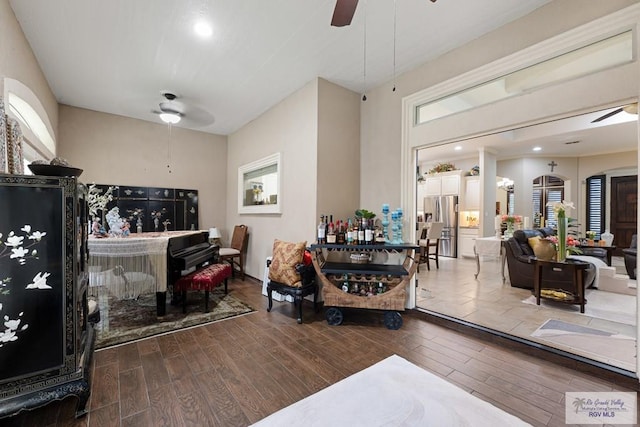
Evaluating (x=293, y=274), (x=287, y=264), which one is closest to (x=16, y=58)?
(x=287, y=264)

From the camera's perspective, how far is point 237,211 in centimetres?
576

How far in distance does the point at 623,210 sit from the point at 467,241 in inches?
128

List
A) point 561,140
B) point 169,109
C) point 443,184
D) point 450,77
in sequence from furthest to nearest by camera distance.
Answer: point 443,184
point 561,140
point 169,109
point 450,77

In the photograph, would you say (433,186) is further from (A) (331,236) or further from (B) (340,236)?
(A) (331,236)

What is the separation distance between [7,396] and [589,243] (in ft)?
25.2

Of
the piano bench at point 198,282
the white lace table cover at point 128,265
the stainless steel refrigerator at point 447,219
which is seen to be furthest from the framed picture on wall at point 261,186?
the stainless steel refrigerator at point 447,219

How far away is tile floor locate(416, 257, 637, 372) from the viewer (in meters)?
2.82

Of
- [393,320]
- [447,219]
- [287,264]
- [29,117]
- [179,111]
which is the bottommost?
[393,320]

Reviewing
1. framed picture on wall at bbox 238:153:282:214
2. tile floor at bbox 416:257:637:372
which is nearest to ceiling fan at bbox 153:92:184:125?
framed picture on wall at bbox 238:153:282:214

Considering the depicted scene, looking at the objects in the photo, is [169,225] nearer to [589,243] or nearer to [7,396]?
[7,396]

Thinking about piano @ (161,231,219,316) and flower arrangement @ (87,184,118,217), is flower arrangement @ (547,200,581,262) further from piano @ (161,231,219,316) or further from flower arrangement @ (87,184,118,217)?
flower arrangement @ (87,184,118,217)

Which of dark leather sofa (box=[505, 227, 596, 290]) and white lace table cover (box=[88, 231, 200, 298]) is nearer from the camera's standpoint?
white lace table cover (box=[88, 231, 200, 298])

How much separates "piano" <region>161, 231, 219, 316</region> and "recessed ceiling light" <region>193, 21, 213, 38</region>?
2.25 meters

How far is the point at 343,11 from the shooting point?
147 centimetres
